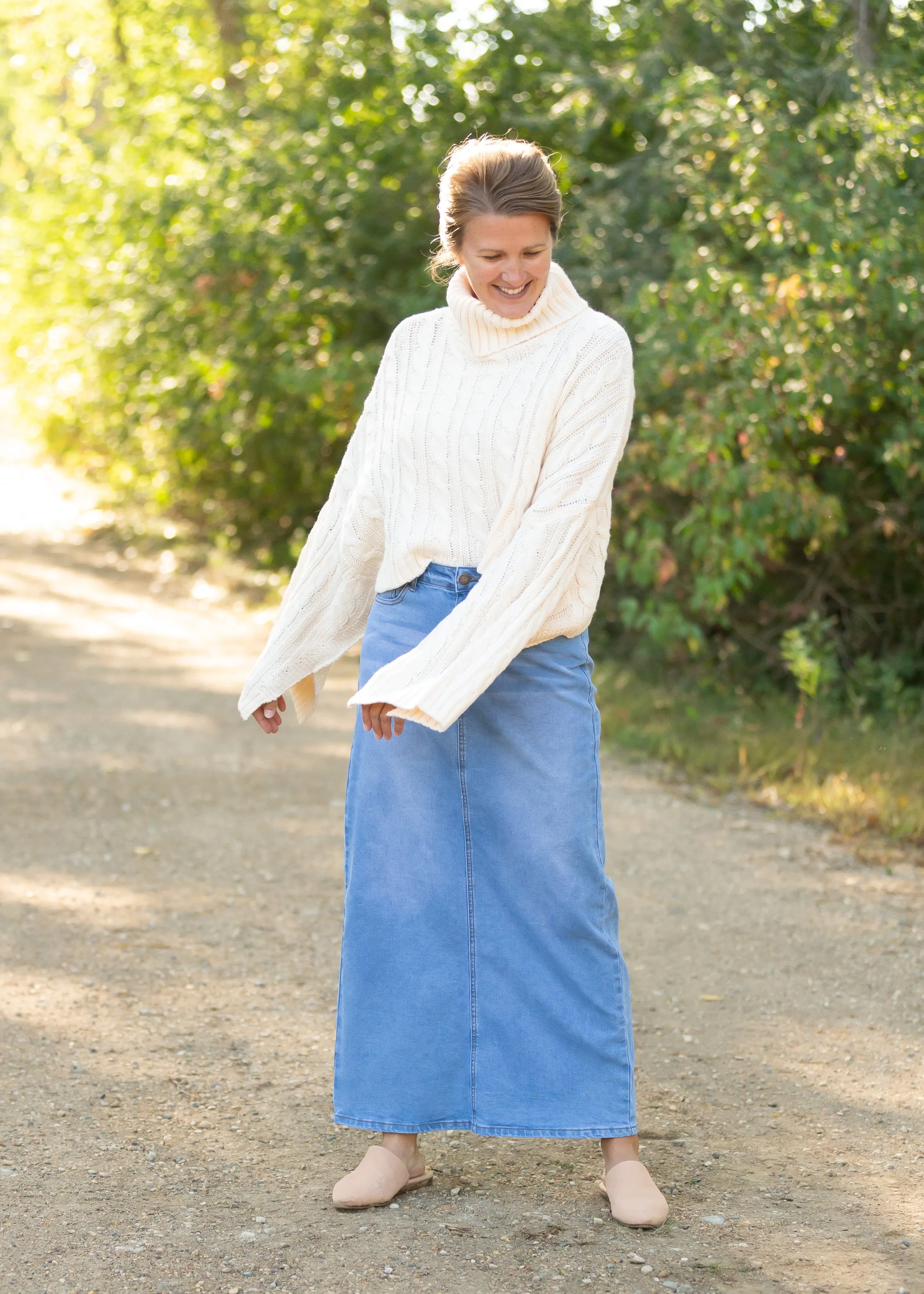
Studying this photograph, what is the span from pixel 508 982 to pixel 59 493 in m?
12.2

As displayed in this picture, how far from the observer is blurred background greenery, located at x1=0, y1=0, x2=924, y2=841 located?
599cm

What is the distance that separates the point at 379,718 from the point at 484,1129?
2.65ft

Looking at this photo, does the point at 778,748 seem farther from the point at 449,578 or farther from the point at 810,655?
the point at 449,578

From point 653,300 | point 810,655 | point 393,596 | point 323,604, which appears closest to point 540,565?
point 393,596

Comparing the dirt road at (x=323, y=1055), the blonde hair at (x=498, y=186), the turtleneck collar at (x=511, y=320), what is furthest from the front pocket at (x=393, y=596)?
the dirt road at (x=323, y=1055)

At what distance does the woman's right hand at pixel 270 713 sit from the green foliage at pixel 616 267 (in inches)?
133

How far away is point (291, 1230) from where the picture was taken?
2.77 meters

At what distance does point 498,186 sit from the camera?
2.64 m

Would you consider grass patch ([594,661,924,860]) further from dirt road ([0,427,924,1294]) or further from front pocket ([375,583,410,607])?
front pocket ([375,583,410,607])

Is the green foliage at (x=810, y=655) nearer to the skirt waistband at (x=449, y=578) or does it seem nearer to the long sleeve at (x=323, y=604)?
the long sleeve at (x=323, y=604)

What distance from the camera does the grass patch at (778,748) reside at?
561cm

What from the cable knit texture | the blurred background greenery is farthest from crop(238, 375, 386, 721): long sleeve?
the blurred background greenery

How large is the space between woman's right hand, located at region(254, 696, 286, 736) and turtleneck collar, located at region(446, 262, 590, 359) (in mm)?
821

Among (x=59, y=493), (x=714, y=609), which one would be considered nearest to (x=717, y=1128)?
(x=714, y=609)
